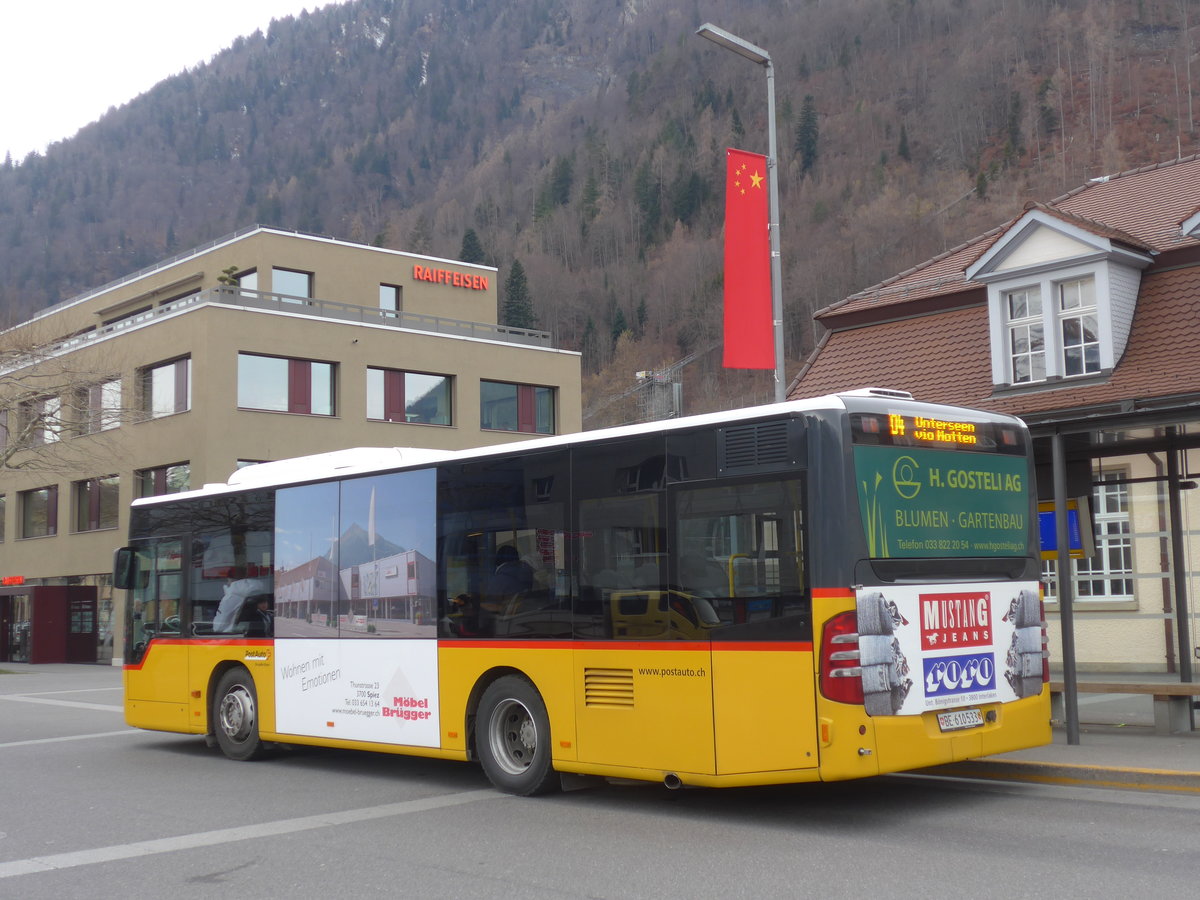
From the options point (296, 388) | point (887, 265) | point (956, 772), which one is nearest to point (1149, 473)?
point (956, 772)

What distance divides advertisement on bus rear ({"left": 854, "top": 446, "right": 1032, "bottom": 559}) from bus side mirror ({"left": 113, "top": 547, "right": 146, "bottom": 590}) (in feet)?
31.5

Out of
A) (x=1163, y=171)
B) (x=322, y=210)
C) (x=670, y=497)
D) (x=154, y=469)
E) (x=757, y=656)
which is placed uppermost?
(x=322, y=210)

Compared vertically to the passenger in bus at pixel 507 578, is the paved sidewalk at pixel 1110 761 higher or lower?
lower

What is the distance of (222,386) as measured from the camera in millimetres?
38750

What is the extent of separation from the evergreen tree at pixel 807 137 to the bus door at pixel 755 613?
12611 centimetres

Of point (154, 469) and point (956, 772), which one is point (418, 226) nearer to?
point (154, 469)

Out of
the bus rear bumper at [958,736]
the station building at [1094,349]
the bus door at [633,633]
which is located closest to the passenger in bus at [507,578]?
the bus door at [633,633]

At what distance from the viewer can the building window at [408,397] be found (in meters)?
42.8

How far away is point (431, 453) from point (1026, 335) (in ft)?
31.4

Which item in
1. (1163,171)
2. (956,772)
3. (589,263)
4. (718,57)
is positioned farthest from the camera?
(718,57)

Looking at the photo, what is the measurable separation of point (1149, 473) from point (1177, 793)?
6.07 metres

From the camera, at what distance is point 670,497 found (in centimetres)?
930

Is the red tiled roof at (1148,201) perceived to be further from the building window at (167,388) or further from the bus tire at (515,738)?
the building window at (167,388)

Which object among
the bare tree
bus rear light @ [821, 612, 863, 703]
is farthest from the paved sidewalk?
the bare tree
